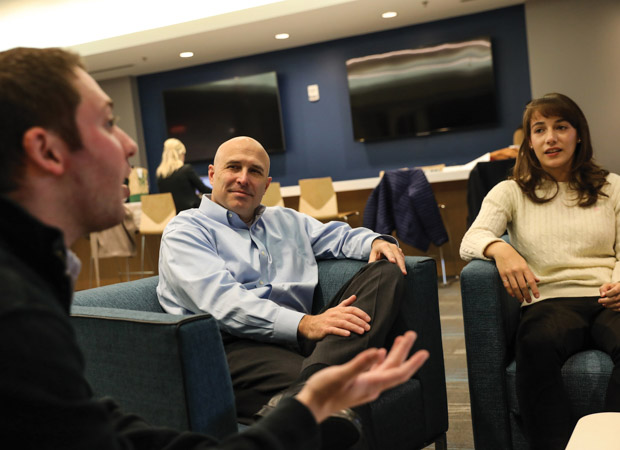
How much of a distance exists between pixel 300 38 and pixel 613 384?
6.37 meters

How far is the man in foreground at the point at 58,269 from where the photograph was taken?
565mm

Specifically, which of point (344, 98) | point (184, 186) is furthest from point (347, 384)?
point (344, 98)

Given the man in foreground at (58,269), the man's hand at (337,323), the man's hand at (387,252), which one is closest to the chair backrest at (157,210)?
the man's hand at (387,252)

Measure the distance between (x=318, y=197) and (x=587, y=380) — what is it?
3.61m

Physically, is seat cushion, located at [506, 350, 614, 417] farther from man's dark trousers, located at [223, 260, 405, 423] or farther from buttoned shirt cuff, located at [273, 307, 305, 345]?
buttoned shirt cuff, located at [273, 307, 305, 345]

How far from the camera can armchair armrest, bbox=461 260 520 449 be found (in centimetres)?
182

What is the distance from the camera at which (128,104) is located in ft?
28.1

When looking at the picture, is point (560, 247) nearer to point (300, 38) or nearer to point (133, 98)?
point (300, 38)

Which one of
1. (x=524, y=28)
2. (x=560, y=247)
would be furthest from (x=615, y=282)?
(x=524, y=28)

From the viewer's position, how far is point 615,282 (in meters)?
1.86

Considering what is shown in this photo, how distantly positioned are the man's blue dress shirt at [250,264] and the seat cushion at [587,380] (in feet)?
2.28

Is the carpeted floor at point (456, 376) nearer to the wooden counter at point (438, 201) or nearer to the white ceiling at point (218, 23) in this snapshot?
the wooden counter at point (438, 201)

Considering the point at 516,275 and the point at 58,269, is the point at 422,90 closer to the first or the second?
the point at 516,275

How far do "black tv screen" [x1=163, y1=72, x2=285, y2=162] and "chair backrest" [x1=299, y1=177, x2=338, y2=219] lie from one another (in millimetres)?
2841
